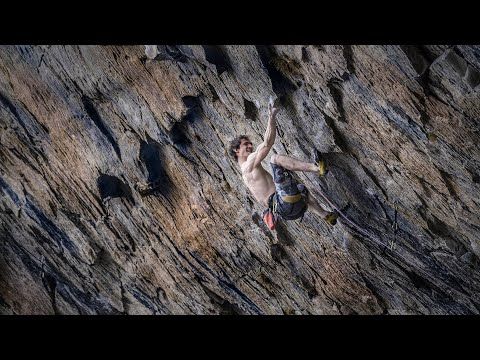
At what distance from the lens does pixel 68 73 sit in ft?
20.1

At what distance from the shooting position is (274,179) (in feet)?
19.8

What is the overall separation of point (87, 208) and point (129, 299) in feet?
4.84

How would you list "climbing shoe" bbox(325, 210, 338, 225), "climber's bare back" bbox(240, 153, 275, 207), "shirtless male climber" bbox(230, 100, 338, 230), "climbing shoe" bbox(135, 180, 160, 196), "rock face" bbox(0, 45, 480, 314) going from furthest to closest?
"climbing shoe" bbox(135, 180, 160, 196), "climbing shoe" bbox(325, 210, 338, 225), "climber's bare back" bbox(240, 153, 275, 207), "shirtless male climber" bbox(230, 100, 338, 230), "rock face" bbox(0, 45, 480, 314)

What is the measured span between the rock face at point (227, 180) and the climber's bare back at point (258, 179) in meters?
0.14

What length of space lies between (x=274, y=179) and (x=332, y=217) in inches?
36.8

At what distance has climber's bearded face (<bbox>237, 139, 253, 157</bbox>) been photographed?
A: 6070 millimetres

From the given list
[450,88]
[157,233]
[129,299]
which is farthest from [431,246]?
[129,299]

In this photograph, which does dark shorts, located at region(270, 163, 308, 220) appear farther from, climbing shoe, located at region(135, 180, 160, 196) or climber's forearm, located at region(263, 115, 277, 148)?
climbing shoe, located at region(135, 180, 160, 196)

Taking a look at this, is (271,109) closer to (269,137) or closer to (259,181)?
(269,137)

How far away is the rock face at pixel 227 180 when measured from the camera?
5.71m

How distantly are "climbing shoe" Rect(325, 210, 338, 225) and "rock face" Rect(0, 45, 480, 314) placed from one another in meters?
0.11

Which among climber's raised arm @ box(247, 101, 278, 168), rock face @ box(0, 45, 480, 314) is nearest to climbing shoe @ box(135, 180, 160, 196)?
rock face @ box(0, 45, 480, 314)

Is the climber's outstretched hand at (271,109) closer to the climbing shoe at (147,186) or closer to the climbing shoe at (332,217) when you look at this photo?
the climbing shoe at (332,217)

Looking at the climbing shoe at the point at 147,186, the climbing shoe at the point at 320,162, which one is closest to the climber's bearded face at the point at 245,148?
the climbing shoe at the point at 320,162
